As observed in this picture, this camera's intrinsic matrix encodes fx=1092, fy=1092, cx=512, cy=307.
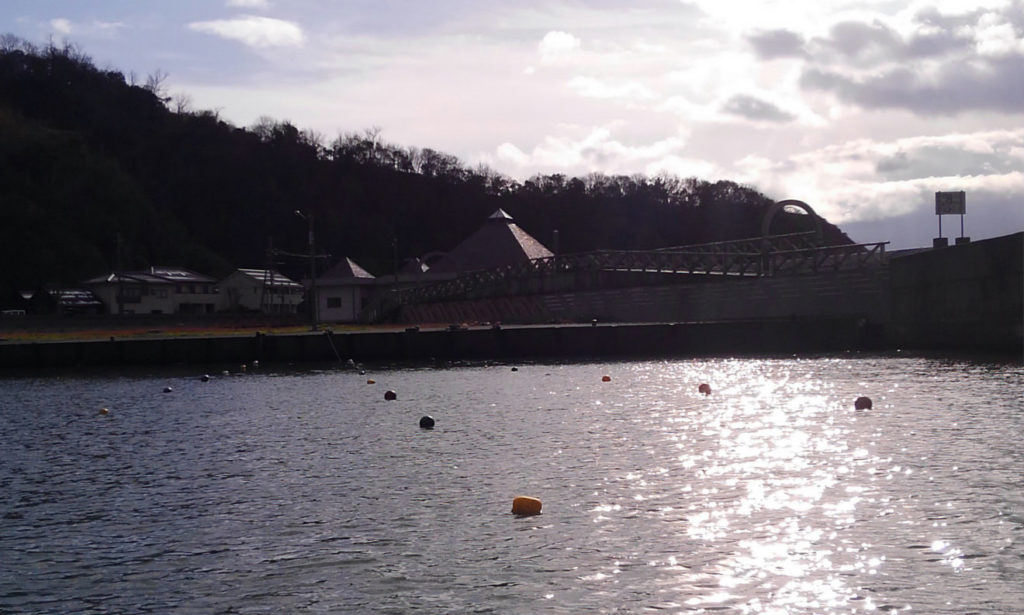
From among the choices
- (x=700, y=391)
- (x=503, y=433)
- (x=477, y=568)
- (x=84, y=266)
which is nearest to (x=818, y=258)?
(x=700, y=391)

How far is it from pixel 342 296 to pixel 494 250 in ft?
58.1

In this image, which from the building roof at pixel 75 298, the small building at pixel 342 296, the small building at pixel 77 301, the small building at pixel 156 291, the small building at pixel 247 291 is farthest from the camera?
the small building at pixel 247 291

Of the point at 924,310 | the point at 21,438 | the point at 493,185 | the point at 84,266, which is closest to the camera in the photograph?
the point at 21,438

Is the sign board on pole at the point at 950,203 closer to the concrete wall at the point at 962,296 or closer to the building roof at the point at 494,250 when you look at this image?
the concrete wall at the point at 962,296

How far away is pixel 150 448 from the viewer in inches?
1069

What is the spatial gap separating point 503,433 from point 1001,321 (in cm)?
3004

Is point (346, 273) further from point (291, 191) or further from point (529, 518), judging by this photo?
point (529, 518)

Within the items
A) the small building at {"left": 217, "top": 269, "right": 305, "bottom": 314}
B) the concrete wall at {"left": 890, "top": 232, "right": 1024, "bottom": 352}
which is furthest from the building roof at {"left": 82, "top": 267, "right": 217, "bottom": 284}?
the concrete wall at {"left": 890, "top": 232, "right": 1024, "bottom": 352}

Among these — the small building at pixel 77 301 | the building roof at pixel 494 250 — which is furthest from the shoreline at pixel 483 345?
the small building at pixel 77 301

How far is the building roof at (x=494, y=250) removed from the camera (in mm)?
105312

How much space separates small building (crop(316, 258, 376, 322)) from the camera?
113 m

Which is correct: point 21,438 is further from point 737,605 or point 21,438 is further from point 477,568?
point 737,605

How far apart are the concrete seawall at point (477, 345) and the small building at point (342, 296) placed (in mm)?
48239

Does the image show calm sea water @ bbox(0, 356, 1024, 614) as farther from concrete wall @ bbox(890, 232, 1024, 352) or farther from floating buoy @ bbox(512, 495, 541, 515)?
concrete wall @ bbox(890, 232, 1024, 352)
